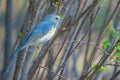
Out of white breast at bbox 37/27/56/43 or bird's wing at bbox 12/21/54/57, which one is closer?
bird's wing at bbox 12/21/54/57

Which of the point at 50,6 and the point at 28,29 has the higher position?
the point at 50,6

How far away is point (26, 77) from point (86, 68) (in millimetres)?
593

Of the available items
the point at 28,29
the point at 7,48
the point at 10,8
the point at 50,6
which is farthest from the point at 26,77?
the point at 10,8

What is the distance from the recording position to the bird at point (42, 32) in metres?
2.46

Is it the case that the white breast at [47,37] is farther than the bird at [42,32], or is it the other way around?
the white breast at [47,37]

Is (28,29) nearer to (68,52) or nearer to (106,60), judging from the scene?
(68,52)

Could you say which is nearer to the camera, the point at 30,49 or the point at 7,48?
the point at 30,49

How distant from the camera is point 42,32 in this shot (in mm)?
2617

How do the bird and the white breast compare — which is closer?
the bird

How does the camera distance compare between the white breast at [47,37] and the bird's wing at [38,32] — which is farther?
the white breast at [47,37]

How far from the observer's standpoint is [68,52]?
8.64 ft

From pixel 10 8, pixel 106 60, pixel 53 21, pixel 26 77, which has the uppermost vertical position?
pixel 10 8

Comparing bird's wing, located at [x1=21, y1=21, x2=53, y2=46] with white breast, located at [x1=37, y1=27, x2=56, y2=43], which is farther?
white breast, located at [x1=37, y1=27, x2=56, y2=43]

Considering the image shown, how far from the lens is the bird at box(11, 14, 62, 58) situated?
8.07 feet
